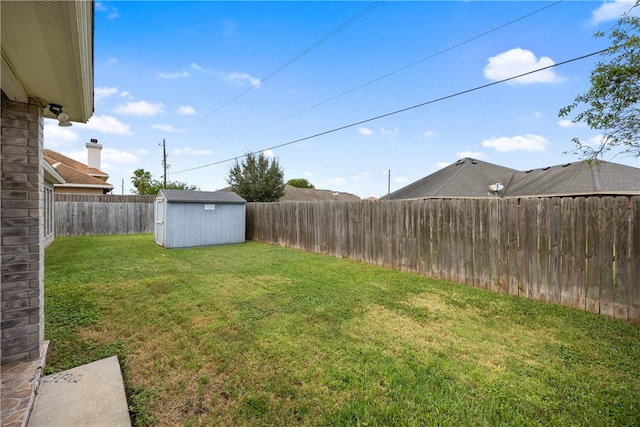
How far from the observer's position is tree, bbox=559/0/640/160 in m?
3.26

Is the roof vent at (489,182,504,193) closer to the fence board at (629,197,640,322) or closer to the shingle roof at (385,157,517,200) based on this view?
the shingle roof at (385,157,517,200)

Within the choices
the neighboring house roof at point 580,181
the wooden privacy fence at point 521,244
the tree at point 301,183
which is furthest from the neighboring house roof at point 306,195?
the wooden privacy fence at point 521,244

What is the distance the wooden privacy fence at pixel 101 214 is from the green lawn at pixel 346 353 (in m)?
10.9

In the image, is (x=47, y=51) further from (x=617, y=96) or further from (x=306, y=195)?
(x=306, y=195)

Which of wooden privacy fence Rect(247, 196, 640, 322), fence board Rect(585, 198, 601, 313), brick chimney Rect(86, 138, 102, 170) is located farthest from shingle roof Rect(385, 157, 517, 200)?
brick chimney Rect(86, 138, 102, 170)

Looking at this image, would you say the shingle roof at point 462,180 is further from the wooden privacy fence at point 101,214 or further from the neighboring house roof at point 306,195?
the neighboring house roof at point 306,195

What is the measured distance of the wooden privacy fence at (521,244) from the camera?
3.71 m

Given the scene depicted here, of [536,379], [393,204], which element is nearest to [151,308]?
[536,379]

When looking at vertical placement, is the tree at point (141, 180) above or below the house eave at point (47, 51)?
above

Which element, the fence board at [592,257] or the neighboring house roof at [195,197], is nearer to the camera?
the fence board at [592,257]

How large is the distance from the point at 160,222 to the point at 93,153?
55.6 ft

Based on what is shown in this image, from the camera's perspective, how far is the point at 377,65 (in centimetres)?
1011

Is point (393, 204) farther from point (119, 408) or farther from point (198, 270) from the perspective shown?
point (119, 408)

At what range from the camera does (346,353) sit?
2721 mm
